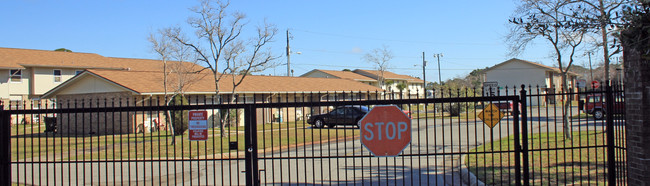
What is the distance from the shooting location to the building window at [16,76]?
35.8 m

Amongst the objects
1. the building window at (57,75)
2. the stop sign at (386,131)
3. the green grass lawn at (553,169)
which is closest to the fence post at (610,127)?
the green grass lawn at (553,169)

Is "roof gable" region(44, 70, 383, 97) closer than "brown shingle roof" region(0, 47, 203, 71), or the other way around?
"roof gable" region(44, 70, 383, 97)

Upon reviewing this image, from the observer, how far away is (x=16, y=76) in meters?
36.2

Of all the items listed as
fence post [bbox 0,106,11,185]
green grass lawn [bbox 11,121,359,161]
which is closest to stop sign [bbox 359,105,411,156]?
green grass lawn [bbox 11,121,359,161]

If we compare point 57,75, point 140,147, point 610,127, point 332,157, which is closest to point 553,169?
point 610,127

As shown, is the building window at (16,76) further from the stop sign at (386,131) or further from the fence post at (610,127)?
the fence post at (610,127)

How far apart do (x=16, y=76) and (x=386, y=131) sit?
130ft

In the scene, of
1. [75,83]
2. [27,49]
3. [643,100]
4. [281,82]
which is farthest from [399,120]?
[27,49]

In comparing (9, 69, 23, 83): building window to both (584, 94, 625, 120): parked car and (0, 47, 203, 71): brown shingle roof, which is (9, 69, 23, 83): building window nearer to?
(0, 47, 203, 71): brown shingle roof

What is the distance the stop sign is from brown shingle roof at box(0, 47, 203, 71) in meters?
30.0

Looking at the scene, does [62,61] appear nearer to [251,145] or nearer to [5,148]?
[5,148]

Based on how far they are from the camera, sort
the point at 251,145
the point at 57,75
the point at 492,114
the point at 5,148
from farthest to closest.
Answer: the point at 57,75 < the point at 492,114 < the point at 5,148 < the point at 251,145

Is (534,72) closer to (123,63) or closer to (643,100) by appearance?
(123,63)

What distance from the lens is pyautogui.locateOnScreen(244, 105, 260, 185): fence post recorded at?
5.71 metres
